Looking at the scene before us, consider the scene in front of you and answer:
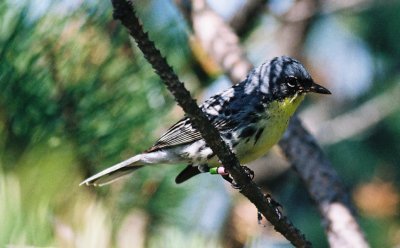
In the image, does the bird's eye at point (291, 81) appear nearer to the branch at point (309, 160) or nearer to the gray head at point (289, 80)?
the gray head at point (289, 80)

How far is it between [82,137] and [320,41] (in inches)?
93.9

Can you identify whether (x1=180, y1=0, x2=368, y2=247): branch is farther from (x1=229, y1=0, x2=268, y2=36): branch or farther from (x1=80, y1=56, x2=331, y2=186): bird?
(x1=229, y1=0, x2=268, y2=36): branch

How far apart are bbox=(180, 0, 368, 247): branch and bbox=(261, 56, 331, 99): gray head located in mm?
113

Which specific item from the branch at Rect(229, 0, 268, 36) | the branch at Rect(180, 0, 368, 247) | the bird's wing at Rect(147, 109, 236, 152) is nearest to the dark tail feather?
the bird's wing at Rect(147, 109, 236, 152)

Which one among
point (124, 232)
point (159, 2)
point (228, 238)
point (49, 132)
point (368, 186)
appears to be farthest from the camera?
point (368, 186)

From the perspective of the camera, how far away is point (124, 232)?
1.71m

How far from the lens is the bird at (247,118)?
8.17 ft

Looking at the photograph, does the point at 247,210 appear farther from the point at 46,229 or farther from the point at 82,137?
the point at 46,229

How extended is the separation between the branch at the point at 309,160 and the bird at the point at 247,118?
0.10 m

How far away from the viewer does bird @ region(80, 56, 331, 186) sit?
8.17ft

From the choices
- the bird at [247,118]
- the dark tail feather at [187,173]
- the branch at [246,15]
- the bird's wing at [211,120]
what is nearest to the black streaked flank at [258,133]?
the bird at [247,118]

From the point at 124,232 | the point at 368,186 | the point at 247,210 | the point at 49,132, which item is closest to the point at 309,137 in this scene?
the point at 247,210

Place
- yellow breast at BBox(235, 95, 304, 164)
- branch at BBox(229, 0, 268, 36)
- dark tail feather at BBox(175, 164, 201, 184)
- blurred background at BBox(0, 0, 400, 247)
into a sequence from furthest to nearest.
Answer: branch at BBox(229, 0, 268, 36), yellow breast at BBox(235, 95, 304, 164), dark tail feather at BBox(175, 164, 201, 184), blurred background at BBox(0, 0, 400, 247)

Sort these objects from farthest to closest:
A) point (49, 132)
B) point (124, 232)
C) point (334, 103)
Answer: point (334, 103) < point (124, 232) < point (49, 132)
